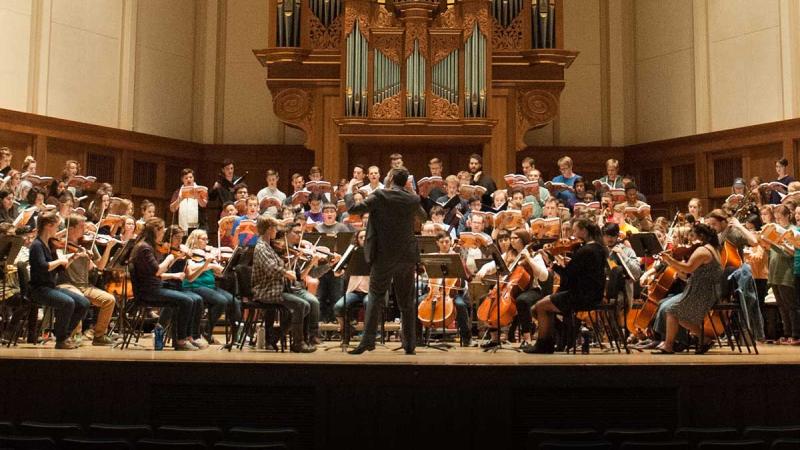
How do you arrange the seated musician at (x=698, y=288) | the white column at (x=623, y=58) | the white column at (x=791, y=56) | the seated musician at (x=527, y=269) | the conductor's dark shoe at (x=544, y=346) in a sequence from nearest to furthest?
the seated musician at (x=698, y=288), the conductor's dark shoe at (x=544, y=346), the seated musician at (x=527, y=269), the white column at (x=791, y=56), the white column at (x=623, y=58)

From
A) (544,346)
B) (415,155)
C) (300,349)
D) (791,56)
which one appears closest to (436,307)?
(544,346)

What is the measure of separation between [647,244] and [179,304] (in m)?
4.29

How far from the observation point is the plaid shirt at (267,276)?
775 centimetres

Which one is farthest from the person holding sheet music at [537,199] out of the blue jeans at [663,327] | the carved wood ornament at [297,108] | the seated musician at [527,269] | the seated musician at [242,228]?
the carved wood ornament at [297,108]

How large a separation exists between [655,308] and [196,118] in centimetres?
914

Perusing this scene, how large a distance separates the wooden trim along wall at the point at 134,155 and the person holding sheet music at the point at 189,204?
2.20 meters

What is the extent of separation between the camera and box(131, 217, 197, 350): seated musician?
808 cm

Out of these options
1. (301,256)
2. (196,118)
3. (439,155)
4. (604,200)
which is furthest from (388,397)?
(196,118)

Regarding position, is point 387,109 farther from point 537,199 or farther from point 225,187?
point 537,199

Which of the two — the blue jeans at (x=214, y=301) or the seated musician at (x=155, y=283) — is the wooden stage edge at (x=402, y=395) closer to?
the seated musician at (x=155, y=283)

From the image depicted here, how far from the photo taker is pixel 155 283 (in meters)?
8.12

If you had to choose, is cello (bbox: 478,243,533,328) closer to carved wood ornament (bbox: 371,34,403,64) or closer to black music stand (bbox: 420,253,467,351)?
black music stand (bbox: 420,253,467,351)

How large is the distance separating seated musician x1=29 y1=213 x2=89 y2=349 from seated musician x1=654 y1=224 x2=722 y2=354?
17.4ft

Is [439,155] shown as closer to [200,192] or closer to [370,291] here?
[200,192]
